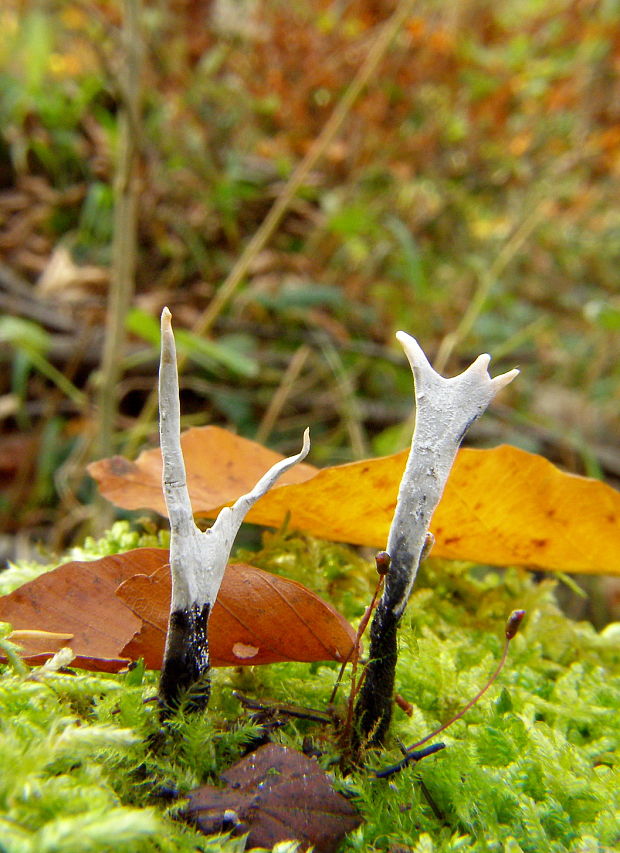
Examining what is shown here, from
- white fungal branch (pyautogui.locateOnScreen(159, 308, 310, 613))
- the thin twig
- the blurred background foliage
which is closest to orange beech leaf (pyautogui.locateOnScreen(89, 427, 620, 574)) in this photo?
white fungal branch (pyautogui.locateOnScreen(159, 308, 310, 613))

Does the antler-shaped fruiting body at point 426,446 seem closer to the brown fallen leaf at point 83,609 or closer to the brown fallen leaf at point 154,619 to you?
the brown fallen leaf at point 154,619

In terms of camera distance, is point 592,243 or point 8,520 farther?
point 592,243

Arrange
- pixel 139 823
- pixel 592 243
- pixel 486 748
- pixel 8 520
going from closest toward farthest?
pixel 139 823 → pixel 486 748 → pixel 8 520 → pixel 592 243

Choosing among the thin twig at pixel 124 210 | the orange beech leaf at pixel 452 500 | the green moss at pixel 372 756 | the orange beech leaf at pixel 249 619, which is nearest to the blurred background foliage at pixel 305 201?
the thin twig at pixel 124 210

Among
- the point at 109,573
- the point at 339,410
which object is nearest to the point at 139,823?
the point at 109,573

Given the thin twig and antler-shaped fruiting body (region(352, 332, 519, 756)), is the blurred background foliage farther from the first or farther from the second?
antler-shaped fruiting body (region(352, 332, 519, 756))

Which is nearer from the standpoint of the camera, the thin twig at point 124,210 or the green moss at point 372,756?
the green moss at point 372,756

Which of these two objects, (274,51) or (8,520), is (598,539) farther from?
(274,51)

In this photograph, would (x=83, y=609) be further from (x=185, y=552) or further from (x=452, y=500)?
(x=452, y=500)
